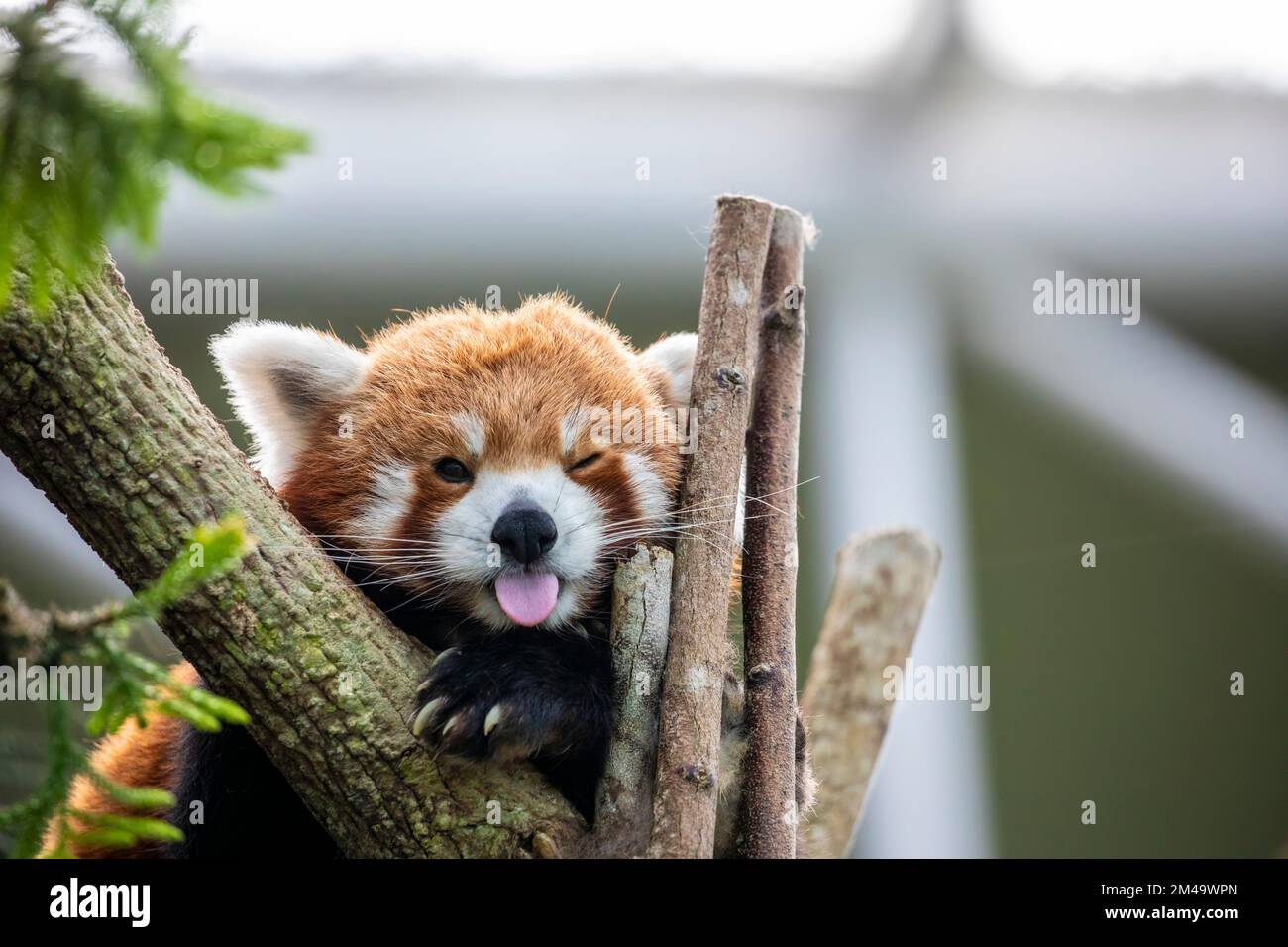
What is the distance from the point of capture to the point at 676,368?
296cm

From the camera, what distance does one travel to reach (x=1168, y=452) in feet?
19.1

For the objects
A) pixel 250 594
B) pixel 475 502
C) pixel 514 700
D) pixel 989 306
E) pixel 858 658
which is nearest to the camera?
pixel 250 594

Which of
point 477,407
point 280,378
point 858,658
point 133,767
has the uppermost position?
point 280,378

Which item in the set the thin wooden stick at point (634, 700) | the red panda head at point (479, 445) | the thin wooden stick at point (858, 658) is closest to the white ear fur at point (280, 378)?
the red panda head at point (479, 445)

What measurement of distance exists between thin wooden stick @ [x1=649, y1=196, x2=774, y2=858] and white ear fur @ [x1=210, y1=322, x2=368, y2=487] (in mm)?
1000

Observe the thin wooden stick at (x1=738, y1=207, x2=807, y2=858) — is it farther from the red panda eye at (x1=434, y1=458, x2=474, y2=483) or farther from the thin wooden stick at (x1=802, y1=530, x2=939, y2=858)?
the thin wooden stick at (x1=802, y1=530, x2=939, y2=858)

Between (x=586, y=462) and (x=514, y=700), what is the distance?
0.74 meters

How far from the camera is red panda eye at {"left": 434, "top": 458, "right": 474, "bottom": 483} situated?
2.55 meters

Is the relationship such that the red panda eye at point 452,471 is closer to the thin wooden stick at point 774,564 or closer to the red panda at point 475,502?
the red panda at point 475,502

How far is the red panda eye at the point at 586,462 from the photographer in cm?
259

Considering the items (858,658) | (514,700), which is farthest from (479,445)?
(858,658)

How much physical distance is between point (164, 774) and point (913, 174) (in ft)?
16.3

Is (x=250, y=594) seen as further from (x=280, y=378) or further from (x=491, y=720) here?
(x=280, y=378)

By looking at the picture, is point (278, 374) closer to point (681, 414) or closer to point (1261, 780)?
point (681, 414)
